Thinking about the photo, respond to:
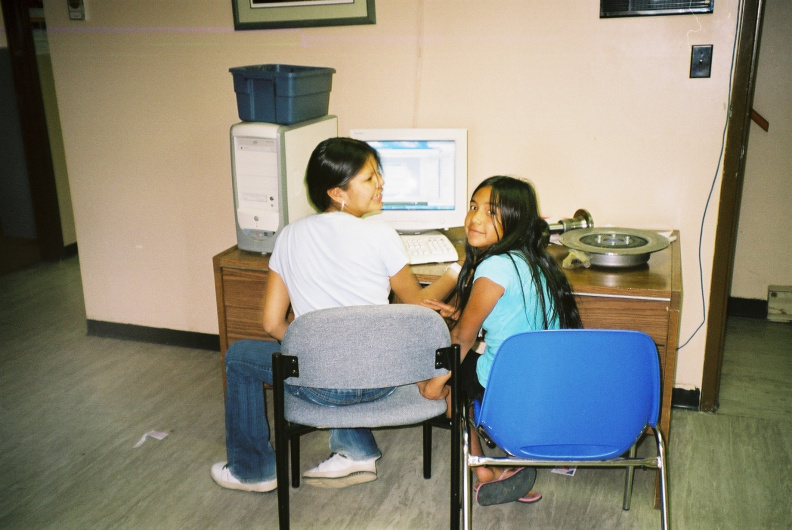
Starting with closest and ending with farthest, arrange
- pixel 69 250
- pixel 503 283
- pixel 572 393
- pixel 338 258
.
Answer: pixel 572 393 < pixel 503 283 < pixel 338 258 < pixel 69 250

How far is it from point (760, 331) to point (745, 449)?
1155mm

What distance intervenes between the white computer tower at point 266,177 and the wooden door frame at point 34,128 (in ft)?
8.34

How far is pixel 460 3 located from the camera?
8.09 ft

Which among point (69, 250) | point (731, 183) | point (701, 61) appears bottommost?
point (69, 250)

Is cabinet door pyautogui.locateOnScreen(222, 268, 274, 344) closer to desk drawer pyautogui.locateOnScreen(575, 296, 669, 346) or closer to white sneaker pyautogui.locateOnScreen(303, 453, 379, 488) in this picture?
white sneaker pyautogui.locateOnScreen(303, 453, 379, 488)

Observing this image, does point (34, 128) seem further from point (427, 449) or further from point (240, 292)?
point (427, 449)

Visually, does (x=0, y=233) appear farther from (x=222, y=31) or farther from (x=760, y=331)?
(x=760, y=331)

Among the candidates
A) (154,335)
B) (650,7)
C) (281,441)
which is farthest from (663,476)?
(154,335)

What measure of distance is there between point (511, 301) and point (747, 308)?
7.37 ft

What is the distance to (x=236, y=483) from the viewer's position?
214cm

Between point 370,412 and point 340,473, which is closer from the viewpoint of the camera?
point 370,412

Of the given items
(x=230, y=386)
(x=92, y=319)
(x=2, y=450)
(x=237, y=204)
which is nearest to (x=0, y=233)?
(x=92, y=319)

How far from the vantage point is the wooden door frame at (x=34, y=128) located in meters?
4.06

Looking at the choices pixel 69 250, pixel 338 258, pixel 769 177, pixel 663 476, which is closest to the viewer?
pixel 663 476
